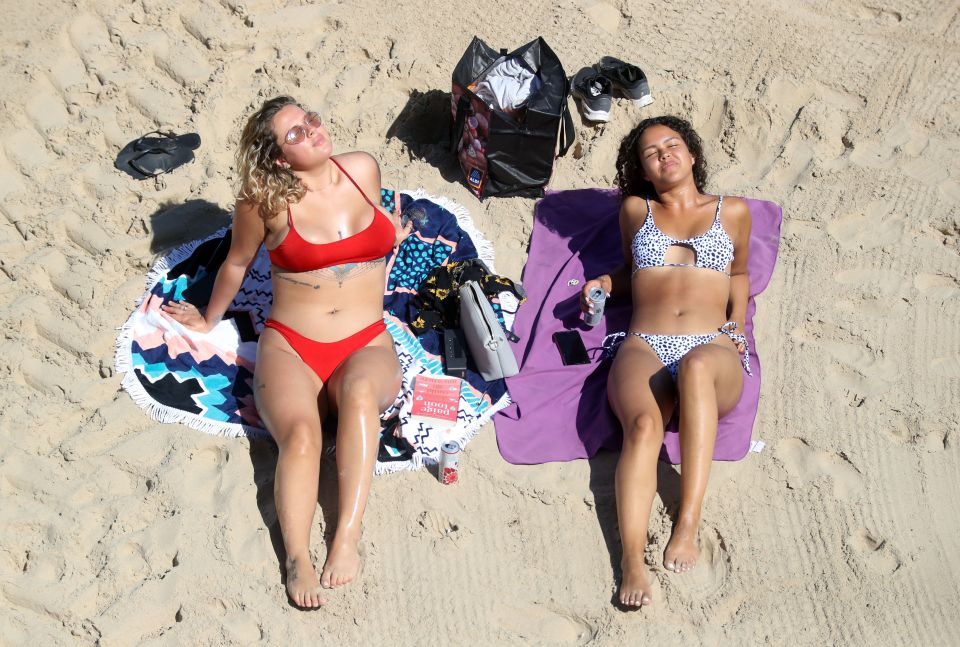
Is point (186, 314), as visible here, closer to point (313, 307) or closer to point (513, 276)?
point (313, 307)

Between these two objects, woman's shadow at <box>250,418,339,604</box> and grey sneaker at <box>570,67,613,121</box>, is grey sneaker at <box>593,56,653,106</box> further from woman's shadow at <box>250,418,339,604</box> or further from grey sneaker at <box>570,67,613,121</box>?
woman's shadow at <box>250,418,339,604</box>

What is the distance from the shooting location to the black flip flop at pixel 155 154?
550 centimetres

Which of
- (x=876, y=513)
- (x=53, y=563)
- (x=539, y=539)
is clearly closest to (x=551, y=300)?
(x=539, y=539)

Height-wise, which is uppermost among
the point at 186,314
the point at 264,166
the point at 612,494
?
the point at 264,166

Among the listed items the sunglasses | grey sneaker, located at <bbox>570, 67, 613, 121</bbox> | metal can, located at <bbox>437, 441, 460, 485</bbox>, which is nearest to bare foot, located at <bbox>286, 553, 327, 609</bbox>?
metal can, located at <bbox>437, 441, 460, 485</bbox>

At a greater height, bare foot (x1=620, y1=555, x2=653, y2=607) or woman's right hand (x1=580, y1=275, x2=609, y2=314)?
woman's right hand (x1=580, y1=275, x2=609, y2=314)

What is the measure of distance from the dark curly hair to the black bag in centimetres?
50

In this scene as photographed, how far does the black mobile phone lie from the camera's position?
4.88m

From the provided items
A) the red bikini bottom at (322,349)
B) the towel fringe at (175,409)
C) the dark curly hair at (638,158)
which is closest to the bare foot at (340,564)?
the towel fringe at (175,409)

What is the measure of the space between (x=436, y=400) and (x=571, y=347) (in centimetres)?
83

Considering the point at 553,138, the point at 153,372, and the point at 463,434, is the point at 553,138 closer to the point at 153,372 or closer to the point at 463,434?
the point at 463,434

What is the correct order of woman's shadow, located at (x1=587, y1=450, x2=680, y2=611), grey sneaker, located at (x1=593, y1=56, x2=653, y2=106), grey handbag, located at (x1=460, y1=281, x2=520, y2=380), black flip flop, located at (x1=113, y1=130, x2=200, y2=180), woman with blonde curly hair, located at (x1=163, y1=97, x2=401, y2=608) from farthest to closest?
grey sneaker, located at (x1=593, y1=56, x2=653, y2=106) < black flip flop, located at (x1=113, y1=130, x2=200, y2=180) < grey handbag, located at (x1=460, y1=281, x2=520, y2=380) < woman's shadow, located at (x1=587, y1=450, x2=680, y2=611) < woman with blonde curly hair, located at (x1=163, y1=97, x2=401, y2=608)

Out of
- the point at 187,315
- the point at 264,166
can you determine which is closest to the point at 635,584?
the point at 264,166

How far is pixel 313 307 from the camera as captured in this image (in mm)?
4402
